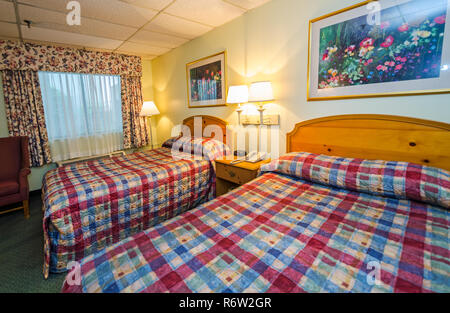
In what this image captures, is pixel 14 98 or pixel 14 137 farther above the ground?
pixel 14 98

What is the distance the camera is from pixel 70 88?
376cm

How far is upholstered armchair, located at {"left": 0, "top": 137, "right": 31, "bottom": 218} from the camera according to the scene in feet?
8.63

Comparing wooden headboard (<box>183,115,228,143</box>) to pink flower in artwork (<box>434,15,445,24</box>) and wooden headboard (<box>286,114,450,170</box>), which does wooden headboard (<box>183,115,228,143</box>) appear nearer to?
wooden headboard (<box>286,114,450,170</box>)

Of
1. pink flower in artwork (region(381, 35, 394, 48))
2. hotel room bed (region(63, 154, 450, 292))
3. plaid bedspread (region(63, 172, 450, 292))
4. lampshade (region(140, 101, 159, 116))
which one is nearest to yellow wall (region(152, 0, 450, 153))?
pink flower in artwork (region(381, 35, 394, 48))

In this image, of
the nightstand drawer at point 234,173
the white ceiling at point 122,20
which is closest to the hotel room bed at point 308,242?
the nightstand drawer at point 234,173

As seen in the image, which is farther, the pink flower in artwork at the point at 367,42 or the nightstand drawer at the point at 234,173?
the nightstand drawer at the point at 234,173

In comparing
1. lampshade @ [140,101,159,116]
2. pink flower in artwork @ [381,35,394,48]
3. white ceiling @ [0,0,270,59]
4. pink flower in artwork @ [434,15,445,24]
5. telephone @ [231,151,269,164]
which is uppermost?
white ceiling @ [0,0,270,59]

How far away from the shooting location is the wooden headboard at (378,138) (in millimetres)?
1594

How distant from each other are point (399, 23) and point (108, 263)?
2439 millimetres

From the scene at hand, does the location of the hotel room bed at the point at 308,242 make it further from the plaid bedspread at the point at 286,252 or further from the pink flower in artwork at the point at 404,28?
the pink flower in artwork at the point at 404,28

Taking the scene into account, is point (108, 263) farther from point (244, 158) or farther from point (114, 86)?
point (114, 86)

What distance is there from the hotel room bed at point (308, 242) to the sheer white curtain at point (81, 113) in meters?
3.56

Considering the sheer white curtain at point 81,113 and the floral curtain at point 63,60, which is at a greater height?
the floral curtain at point 63,60
